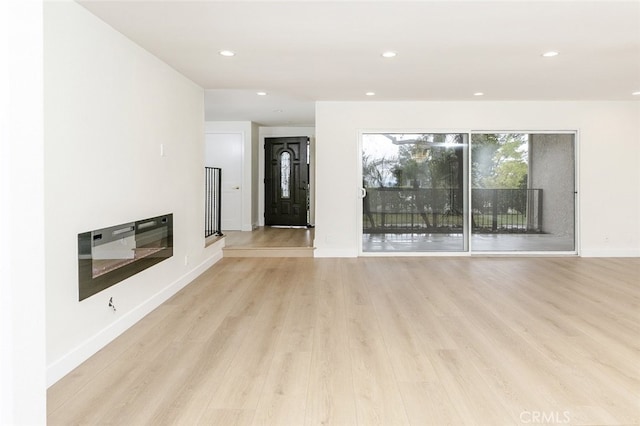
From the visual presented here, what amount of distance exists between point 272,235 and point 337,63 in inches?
165

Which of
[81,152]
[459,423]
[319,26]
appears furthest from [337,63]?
[459,423]

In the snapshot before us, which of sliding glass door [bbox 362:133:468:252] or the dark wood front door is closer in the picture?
sliding glass door [bbox 362:133:468:252]

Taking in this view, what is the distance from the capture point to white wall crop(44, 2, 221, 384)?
7.73 ft

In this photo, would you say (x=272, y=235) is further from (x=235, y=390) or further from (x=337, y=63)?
(x=235, y=390)

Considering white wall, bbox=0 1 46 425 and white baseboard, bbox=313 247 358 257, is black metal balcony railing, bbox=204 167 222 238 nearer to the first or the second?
white baseboard, bbox=313 247 358 257

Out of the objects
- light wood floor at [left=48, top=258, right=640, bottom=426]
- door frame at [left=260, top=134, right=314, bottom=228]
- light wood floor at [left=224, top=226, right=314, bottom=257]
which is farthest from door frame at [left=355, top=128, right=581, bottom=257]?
door frame at [left=260, top=134, right=314, bottom=228]

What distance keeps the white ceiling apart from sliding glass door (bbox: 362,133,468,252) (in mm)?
996

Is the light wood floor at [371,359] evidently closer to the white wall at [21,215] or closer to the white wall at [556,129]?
the white wall at [21,215]

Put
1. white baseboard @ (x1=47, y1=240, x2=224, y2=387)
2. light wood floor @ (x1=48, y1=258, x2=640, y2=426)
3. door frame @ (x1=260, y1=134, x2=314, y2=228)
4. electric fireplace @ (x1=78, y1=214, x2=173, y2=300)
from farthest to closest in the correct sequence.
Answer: door frame @ (x1=260, y1=134, x2=314, y2=228) < electric fireplace @ (x1=78, y1=214, x2=173, y2=300) < white baseboard @ (x1=47, y1=240, x2=224, y2=387) < light wood floor @ (x1=48, y1=258, x2=640, y2=426)

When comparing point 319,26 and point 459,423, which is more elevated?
point 319,26

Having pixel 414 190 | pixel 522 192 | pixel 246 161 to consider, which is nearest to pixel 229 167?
pixel 246 161

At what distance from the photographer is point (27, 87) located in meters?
1.07

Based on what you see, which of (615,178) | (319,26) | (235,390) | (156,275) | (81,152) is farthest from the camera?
(615,178)

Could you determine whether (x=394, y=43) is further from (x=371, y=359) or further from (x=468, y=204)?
(x=468, y=204)
